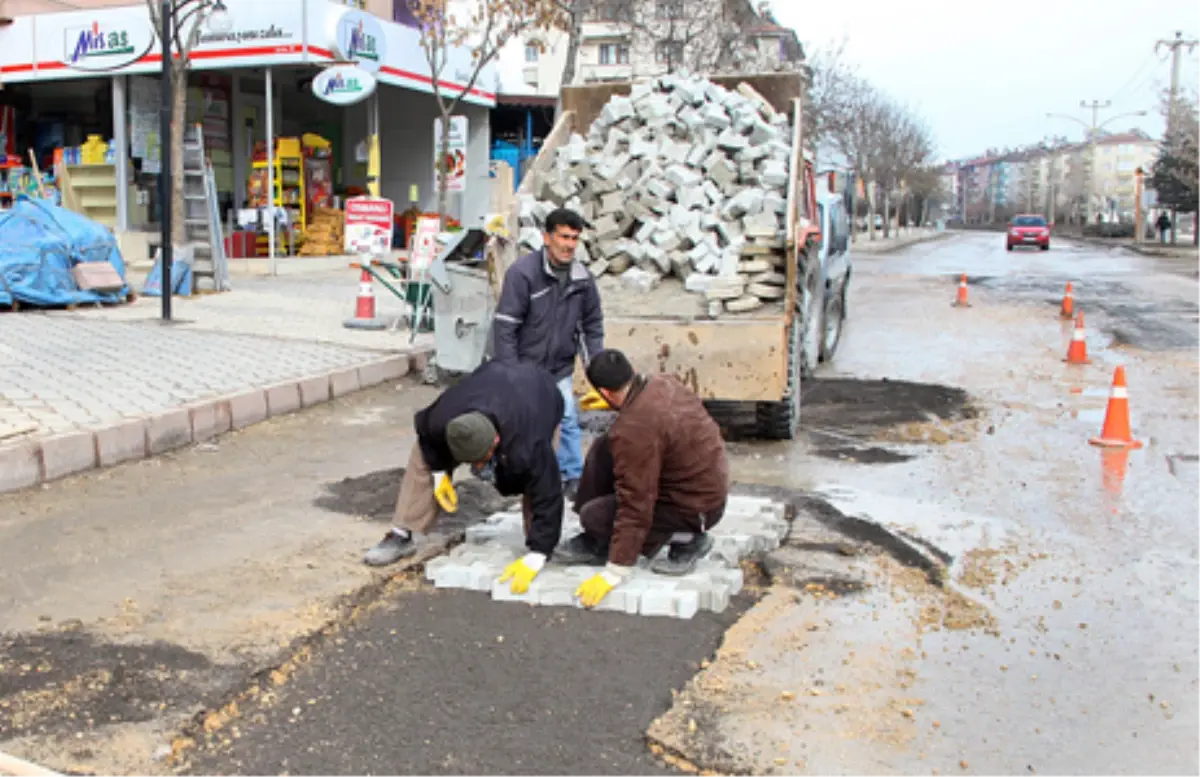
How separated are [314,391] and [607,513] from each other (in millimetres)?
4982

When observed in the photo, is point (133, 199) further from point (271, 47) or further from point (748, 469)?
point (748, 469)

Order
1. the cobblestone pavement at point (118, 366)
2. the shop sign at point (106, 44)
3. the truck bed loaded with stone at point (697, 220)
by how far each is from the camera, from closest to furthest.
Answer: the cobblestone pavement at point (118, 366) → the truck bed loaded with stone at point (697, 220) → the shop sign at point (106, 44)

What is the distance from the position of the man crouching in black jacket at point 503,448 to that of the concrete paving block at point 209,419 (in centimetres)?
328

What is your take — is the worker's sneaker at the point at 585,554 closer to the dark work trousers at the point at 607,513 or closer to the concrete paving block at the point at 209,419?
the dark work trousers at the point at 607,513

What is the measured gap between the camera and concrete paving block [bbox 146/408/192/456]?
7.21m

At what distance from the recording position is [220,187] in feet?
70.2

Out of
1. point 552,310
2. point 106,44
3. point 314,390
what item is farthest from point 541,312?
point 106,44

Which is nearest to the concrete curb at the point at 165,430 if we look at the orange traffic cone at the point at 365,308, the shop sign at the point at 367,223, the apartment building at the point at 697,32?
the orange traffic cone at the point at 365,308

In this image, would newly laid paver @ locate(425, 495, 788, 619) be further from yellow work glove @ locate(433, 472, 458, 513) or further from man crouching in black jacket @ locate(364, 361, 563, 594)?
yellow work glove @ locate(433, 472, 458, 513)

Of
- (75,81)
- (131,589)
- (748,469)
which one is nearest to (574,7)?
(75,81)

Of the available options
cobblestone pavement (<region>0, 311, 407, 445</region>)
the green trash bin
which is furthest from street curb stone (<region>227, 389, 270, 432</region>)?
the green trash bin

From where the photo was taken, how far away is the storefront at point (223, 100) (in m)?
18.8

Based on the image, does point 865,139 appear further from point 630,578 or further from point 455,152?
point 630,578

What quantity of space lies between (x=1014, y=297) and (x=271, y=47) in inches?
558
